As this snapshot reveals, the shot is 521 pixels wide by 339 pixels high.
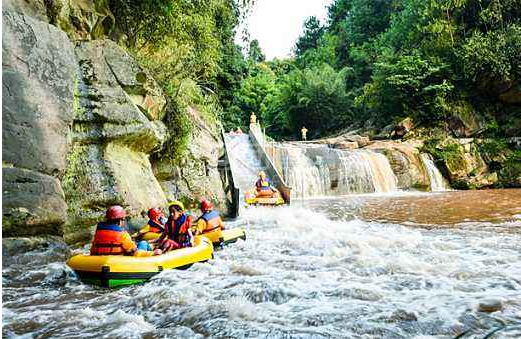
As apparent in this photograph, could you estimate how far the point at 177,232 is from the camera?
6.11 metres

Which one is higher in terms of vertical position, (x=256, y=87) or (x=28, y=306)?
(x=256, y=87)

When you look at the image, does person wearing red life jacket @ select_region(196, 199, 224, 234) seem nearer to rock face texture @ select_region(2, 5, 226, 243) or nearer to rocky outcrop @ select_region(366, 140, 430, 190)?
rock face texture @ select_region(2, 5, 226, 243)

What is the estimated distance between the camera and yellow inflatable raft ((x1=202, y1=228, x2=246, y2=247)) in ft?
23.4

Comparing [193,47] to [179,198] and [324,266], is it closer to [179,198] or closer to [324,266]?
[179,198]

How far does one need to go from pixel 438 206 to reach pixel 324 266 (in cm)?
792

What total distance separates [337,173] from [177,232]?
12660mm

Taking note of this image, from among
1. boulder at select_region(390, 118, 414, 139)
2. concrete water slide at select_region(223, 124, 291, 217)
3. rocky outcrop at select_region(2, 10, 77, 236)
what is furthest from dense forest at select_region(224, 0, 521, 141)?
rocky outcrop at select_region(2, 10, 77, 236)

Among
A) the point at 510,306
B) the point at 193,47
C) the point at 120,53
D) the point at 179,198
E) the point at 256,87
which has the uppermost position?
the point at 256,87

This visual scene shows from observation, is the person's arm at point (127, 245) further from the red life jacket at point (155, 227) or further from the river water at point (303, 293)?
the red life jacket at point (155, 227)

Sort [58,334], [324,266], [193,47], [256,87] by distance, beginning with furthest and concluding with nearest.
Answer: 1. [256,87]
2. [193,47]
3. [324,266]
4. [58,334]

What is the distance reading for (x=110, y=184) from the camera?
7.55 m

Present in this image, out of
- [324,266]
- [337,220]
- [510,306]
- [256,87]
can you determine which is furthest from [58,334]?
[256,87]

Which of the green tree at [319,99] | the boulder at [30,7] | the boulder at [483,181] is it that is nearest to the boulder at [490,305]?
the boulder at [30,7]

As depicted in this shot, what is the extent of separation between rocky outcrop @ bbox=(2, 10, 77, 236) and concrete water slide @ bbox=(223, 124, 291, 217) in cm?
615
